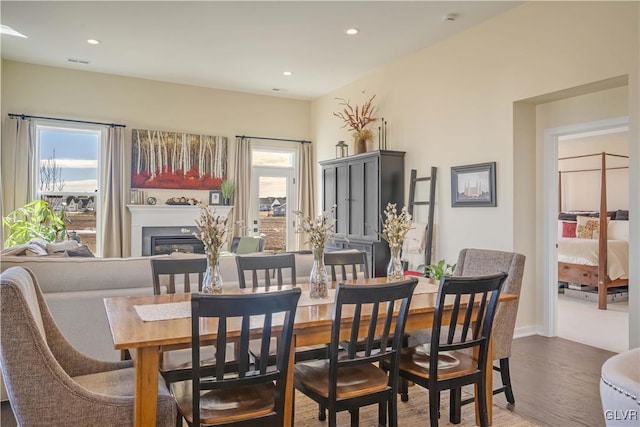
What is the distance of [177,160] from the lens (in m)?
7.02

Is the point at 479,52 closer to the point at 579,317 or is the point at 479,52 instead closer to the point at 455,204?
the point at 455,204

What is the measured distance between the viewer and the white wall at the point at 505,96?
3.67 metres

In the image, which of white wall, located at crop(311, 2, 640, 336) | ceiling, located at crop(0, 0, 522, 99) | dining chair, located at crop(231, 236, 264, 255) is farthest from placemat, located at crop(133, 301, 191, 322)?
dining chair, located at crop(231, 236, 264, 255)

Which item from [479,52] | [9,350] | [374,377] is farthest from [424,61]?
[9,350]

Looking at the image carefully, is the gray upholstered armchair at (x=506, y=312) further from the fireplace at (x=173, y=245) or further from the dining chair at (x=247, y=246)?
the fireplace at (x=173, y=245)

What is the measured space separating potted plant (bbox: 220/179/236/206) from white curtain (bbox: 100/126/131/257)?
151 centimetres

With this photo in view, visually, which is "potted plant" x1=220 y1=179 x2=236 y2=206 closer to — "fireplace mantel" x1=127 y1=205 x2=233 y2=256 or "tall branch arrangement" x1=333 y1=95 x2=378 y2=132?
"fireplace mantel" x1=127 y1=205 x2=233 y2=256

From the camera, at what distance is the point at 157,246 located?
268 inches

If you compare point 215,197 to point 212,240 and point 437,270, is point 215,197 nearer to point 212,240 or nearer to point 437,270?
point 437,270

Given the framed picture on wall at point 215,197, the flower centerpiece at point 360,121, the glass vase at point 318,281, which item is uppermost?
the flower centerpiece at point 360,121

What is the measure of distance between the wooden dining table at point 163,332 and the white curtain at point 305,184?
5.34 metres

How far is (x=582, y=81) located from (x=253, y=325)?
356 centimetres

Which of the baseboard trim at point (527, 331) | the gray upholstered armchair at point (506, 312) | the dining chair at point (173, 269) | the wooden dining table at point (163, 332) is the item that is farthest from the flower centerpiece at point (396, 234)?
the baseboard trim at point (527, 331)

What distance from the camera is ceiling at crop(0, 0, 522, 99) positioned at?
434 cm
